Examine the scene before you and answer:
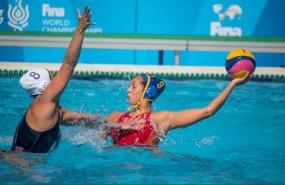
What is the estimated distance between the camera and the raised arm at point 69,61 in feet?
14.1

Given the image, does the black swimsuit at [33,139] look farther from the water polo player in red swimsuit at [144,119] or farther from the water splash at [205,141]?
the water splash at [205,141]

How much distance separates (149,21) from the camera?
10.6 meters

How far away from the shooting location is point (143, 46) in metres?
9.22

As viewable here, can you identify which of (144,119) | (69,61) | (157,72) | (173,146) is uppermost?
(157,72)

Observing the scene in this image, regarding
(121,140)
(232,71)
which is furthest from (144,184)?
(232,71)

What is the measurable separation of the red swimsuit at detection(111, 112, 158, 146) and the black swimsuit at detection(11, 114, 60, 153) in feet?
1.94

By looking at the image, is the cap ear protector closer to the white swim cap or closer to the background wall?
the white swim cap

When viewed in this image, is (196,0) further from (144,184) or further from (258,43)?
(144,184)

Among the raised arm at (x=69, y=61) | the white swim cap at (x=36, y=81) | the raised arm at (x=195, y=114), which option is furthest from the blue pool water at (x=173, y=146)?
the raised arm at (x=69, y=61)

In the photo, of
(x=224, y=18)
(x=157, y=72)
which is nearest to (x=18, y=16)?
(x=157, y=72)

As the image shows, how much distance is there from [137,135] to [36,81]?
1016 mm

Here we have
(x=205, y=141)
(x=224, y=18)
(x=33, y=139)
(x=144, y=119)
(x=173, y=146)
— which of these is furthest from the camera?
(x=224, y=18)

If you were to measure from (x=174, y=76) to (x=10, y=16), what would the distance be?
10.4 ft

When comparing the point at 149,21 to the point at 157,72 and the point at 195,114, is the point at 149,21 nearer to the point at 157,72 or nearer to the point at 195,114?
the point at 157,72
